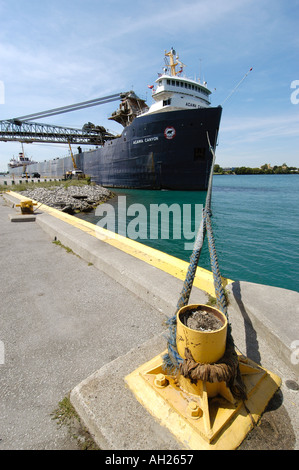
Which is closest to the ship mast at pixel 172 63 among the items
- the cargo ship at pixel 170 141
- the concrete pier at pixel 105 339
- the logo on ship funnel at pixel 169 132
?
the cargo ship at pixel 170 141

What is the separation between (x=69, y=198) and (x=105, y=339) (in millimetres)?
18336

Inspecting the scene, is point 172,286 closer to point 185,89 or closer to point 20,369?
point 20,369

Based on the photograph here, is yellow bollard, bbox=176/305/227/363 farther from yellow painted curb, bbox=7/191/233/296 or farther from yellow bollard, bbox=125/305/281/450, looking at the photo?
yellow painted curb, bbox=7/191/233/296

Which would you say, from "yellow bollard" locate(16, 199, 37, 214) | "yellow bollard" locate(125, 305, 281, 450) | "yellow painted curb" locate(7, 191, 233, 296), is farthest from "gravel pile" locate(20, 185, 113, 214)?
"yellow bollard" locate(125, 305, 281, 450)

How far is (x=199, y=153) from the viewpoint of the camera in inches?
982

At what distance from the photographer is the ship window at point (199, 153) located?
973 inches

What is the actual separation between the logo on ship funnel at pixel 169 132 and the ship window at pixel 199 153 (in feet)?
9.53

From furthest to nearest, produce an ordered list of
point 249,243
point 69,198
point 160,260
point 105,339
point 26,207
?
point 69,198 → point 249,243 → point 26,207 → point 160,260 → point 105,339

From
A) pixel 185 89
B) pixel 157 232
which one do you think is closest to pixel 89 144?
pixel 185 89

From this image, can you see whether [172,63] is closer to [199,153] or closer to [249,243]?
[199,153]

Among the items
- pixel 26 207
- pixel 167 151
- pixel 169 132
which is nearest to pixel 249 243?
pixel 26 207

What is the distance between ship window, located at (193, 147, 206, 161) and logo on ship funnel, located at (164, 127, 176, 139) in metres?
2.91

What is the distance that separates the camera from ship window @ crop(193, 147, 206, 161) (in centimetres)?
2472
